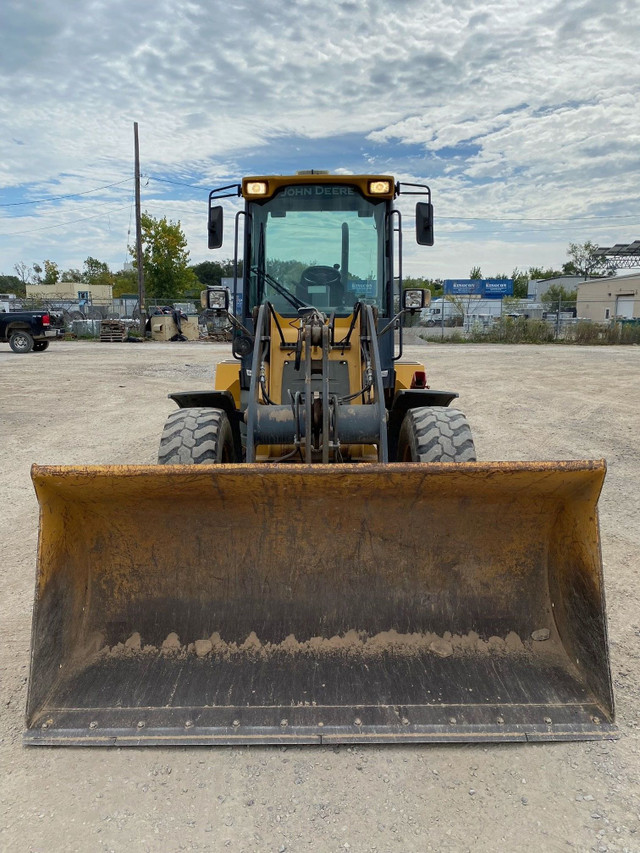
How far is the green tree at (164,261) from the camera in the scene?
3894cm

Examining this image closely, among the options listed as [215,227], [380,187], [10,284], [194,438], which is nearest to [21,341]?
[215,227]

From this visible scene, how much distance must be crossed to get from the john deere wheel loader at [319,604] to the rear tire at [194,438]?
0.96 meters

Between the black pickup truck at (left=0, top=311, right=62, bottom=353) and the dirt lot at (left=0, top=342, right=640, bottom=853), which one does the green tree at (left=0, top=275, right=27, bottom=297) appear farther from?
the dirt lot at (left=0, top=342, right=640, bottom=853)

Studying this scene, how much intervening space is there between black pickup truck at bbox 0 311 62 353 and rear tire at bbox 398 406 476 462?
855 inches

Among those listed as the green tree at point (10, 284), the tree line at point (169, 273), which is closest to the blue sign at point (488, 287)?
the tree line at point (169, 273)

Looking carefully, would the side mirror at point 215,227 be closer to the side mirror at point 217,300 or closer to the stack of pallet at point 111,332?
the side mirror at point 217,300

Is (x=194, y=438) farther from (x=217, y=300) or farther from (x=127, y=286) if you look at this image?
(x=127, y=286)

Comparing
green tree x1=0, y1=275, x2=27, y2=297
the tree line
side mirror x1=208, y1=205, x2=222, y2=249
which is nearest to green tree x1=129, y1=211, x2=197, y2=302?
the tree line

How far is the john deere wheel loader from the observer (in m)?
2.50

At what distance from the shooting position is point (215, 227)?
4785mm

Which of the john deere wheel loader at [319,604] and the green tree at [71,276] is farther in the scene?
the green tree at [71,276]

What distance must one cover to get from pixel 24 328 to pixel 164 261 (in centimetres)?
1857

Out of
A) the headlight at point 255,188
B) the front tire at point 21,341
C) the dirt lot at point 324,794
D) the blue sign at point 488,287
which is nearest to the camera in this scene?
the dirt lot at point 324,794

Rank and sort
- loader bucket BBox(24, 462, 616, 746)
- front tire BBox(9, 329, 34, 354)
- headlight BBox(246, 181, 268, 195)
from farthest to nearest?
front tire BBox(9, 329, 34, 354) < headlight BBox(246, 181, 268, 195) < loader bucket BBox(24, 462, 616, 746)
